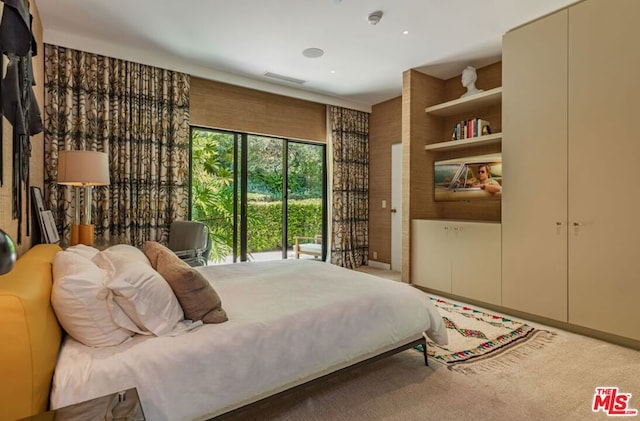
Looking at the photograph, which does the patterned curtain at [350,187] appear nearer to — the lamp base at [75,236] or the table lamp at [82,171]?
the table lamp at [82,171]

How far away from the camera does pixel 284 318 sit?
1748 mm

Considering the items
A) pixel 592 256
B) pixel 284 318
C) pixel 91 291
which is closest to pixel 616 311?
pixel 592 256

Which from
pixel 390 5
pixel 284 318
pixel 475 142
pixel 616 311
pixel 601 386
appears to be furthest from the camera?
pixel 475 142

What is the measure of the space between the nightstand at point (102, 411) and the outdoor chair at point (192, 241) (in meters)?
2.45

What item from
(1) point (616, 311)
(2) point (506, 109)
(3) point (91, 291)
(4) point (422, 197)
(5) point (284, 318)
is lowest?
(1) point (616, 311)

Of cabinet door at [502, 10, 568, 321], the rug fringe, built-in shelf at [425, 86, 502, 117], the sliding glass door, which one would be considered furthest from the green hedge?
the rug fringe

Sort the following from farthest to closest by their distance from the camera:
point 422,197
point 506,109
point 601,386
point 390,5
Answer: point 422,197 < point 506,109 < point 390,5 < point 601,386

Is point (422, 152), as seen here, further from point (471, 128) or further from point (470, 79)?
point (470, 79)

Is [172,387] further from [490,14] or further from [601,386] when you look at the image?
[490,14]

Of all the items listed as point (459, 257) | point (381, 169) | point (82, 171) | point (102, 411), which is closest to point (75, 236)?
point (82, 171)

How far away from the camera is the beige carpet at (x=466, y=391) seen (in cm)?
187

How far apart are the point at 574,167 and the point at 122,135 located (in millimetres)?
4646

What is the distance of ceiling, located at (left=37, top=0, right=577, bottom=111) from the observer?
9.98 ft

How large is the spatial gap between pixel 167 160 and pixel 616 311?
476 cm
